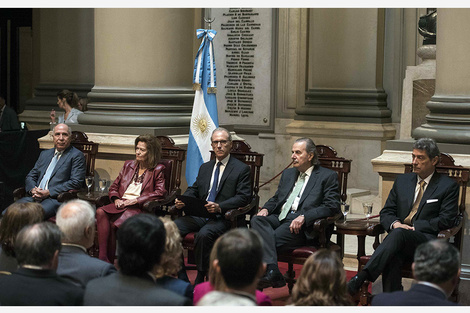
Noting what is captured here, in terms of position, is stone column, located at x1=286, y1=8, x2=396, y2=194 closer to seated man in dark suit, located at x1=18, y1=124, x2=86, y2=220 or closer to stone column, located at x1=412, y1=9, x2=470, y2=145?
stone column, located at x1=412, y1=9, x2=470, y2=145

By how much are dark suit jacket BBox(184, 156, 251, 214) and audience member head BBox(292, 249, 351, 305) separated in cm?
290

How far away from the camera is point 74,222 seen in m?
4.06

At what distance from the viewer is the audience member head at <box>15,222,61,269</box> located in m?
3.47

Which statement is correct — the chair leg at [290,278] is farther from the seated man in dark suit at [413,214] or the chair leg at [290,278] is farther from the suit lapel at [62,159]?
the suit lapel at [62,159]

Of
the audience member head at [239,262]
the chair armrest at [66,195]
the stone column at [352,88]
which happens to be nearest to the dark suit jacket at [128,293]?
the audience member head at [239,262]

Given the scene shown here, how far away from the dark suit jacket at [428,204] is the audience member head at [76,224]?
2310 millimetres

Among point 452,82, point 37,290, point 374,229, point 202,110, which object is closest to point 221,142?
point 202,110

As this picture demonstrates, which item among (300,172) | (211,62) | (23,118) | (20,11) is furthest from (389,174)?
(20,11)

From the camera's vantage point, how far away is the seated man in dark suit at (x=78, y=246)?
3.93 meters

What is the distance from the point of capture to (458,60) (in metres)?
6.07

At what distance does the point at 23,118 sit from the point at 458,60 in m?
7.92

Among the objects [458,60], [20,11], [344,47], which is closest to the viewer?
[458,60]

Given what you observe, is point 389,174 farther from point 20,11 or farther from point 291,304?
point 20,11

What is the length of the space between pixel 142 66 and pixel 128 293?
16.0 ft
